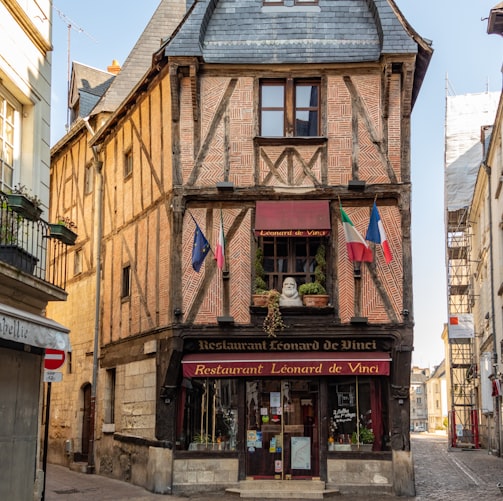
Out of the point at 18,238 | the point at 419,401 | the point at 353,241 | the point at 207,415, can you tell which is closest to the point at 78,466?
the point at 207,415

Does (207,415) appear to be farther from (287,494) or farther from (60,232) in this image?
(60,232)

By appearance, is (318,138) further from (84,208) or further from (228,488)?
(84,208)

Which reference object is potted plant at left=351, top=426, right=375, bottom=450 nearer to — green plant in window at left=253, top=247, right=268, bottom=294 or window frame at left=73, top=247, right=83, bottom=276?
green plant in window at left=253, top=247, right=268, bottom=294

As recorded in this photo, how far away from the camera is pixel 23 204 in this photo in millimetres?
10203

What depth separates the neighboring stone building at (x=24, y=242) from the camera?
9961 millimetres

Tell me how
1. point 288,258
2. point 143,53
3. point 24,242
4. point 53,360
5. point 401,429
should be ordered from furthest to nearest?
point 143,53 < point 288,258 < point 401,429 < point 53,360 < point 24,242

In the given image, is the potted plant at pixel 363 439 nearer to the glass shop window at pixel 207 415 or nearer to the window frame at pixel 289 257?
the glass shop window at pixel 207 415

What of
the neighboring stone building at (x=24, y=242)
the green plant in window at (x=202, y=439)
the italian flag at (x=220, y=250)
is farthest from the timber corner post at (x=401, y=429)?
the neighboring stone building at (x=24, y=242)

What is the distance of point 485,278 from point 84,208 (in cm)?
1689

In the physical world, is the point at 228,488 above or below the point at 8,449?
below

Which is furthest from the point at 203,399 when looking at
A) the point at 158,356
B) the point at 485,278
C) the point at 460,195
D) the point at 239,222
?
the point at 460,195

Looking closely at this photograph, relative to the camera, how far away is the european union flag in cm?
1534

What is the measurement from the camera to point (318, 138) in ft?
52.5

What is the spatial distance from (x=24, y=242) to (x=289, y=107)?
7.11m
